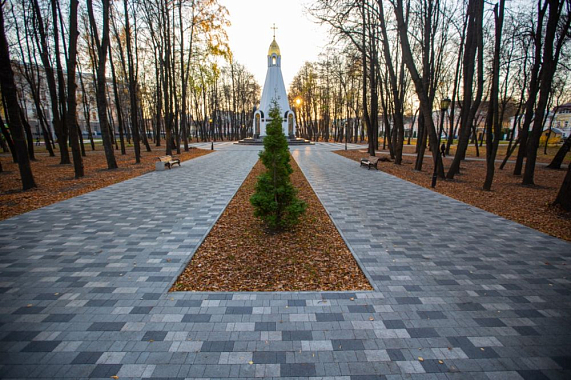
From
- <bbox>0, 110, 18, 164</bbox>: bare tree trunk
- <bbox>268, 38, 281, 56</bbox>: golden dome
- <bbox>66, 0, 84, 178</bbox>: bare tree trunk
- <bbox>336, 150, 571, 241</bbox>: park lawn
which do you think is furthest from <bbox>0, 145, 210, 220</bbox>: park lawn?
<bbox>268, 38, 281, 56</bbox>: golden dome

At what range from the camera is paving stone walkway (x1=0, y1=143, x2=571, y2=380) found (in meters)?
2.60

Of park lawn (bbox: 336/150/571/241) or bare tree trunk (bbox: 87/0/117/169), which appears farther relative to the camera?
bare tree trunk (bbox: 87/0/117/169)

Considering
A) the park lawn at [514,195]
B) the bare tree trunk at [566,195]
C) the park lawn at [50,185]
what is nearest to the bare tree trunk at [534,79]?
the park lawn at [514,195]

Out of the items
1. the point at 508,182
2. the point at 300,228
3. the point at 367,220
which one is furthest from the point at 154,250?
the point at 508,182

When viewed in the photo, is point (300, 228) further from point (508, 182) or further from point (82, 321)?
point (508, 182)

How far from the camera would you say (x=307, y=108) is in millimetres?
53656

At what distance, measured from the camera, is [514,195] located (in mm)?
9820

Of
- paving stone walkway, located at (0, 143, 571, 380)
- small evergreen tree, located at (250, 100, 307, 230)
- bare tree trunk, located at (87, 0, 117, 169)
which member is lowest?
paving stone walkway, located at (0, 143, 571, 380)

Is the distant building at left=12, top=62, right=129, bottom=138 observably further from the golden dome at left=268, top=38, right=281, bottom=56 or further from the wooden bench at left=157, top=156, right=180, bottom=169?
the golden dome at left=268, top=38, right=281, bottom=56

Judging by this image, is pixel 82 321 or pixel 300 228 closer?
pixel 82 321

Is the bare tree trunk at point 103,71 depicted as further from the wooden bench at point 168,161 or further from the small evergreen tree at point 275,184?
the small evergreen tree at point 275,184

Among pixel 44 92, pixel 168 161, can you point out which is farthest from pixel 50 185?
pixel 44 92

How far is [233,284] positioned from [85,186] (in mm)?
A: 9757

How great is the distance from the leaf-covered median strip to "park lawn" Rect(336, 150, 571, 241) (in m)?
4.99
